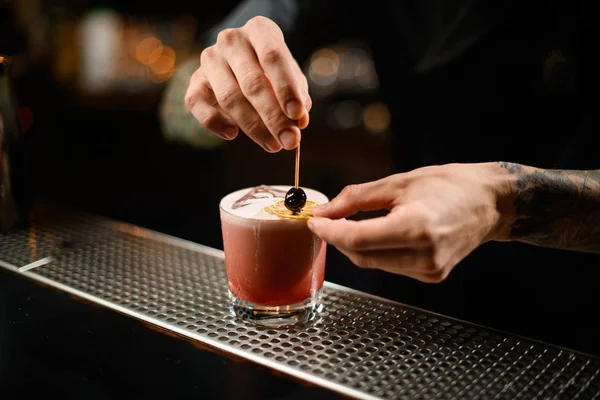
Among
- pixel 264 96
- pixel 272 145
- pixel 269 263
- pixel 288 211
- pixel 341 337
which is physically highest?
pixel 264 96

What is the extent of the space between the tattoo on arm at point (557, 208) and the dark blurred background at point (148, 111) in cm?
185

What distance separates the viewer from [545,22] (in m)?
1.87

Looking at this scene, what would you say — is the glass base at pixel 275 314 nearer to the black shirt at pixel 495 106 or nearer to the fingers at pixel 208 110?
the fingers at pixel 208 110

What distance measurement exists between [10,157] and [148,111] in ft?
8.16

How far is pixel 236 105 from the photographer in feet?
4.32

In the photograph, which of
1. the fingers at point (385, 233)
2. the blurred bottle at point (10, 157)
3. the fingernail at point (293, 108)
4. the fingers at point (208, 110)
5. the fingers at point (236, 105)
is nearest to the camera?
the fingers at point (385, 233)

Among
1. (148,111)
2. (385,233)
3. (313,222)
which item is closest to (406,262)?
(385,233)

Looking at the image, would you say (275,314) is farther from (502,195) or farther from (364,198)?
(502,195)

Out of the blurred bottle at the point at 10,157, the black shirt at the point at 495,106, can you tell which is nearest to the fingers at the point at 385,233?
the black shirt at the point at 495,106

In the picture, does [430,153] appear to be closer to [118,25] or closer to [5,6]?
[5,6]

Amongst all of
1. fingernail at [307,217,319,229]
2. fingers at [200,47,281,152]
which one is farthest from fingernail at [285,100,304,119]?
fingernail at [307,217,319,229]

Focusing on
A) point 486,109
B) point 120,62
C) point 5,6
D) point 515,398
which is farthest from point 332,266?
point 120,62

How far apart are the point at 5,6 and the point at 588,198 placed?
2.94m

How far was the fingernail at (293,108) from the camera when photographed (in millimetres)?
1206
